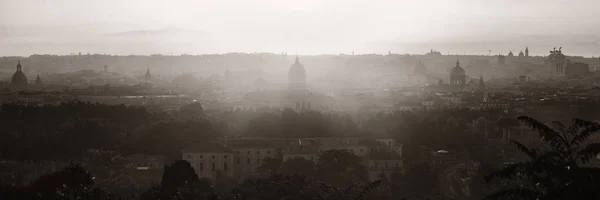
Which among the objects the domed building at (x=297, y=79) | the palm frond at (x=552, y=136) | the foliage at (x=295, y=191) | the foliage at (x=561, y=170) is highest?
the palm frond at (x=552, y=136)

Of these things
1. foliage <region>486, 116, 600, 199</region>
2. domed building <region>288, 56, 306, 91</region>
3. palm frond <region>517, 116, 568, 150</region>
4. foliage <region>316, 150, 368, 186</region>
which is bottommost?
foliage <region>316, 150, 368, 186</region>

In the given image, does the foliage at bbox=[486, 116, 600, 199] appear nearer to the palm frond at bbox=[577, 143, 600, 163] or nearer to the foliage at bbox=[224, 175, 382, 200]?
the palm frond at bbox=[577, 143, 600, 163]

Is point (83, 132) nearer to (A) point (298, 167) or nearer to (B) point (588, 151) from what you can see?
(A) point (298, 167)

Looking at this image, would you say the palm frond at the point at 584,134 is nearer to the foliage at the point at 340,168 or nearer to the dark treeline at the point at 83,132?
the foliage at the point at 340,168

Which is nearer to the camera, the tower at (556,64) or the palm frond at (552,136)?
the palm frond at (552,136)

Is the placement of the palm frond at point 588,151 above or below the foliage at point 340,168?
above

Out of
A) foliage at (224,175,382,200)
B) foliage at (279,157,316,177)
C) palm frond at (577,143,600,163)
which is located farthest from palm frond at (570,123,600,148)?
foliage at (279,157,316,177)

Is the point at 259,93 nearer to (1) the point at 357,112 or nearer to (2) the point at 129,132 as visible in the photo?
(1) the point at 357,112

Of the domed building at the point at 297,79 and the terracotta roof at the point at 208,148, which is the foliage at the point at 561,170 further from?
the domed building at the point at 297,79

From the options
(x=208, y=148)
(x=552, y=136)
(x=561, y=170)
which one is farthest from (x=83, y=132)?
(x=561, y=170)

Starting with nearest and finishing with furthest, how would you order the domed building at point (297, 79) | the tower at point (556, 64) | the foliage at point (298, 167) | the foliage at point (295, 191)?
the foliage at point (295, 191), the foliage at point (298, 167), the domed building at point (297, 79), the tower at point (556, 64)

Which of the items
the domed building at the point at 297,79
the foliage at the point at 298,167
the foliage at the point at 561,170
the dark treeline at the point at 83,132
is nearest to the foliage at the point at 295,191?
the foliage at the point at 298,167

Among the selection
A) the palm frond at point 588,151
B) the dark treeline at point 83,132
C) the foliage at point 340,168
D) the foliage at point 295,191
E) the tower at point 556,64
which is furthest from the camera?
the tower at point 556,64
